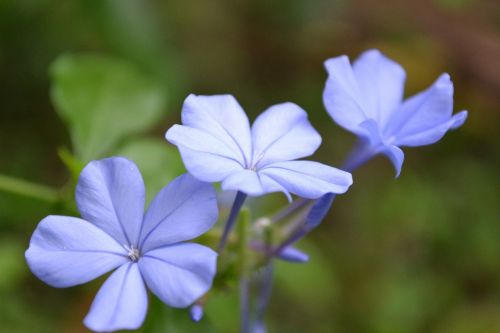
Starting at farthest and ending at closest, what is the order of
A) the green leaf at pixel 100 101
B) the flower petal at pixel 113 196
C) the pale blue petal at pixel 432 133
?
the green leaf at pixel 100 101 < the pale blue petal at pixel 432 133 < the flower petal at pixel 113 196

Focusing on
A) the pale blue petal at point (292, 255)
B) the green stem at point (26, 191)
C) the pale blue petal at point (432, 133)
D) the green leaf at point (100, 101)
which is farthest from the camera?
the green leaf at point (100, 101)

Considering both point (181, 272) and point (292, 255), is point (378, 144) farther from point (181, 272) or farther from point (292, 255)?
point (181, 272)

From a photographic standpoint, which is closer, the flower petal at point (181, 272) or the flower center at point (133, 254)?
the flower petal at point (181, 272)

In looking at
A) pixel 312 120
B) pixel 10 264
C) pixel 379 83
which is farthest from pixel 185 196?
pixel 312 120

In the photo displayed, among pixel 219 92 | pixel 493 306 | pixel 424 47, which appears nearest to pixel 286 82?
pixel 219 92

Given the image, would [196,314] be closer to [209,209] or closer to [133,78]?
[209,209]

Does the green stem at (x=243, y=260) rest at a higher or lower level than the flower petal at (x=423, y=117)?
lower

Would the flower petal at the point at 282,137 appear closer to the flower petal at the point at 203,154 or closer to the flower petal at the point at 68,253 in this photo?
the flower petal at the point at 203,154

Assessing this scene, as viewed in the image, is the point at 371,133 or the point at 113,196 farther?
the point at 371,133

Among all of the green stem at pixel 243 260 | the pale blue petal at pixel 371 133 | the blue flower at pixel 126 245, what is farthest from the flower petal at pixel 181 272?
the pale blue petal at pixel 371 133
